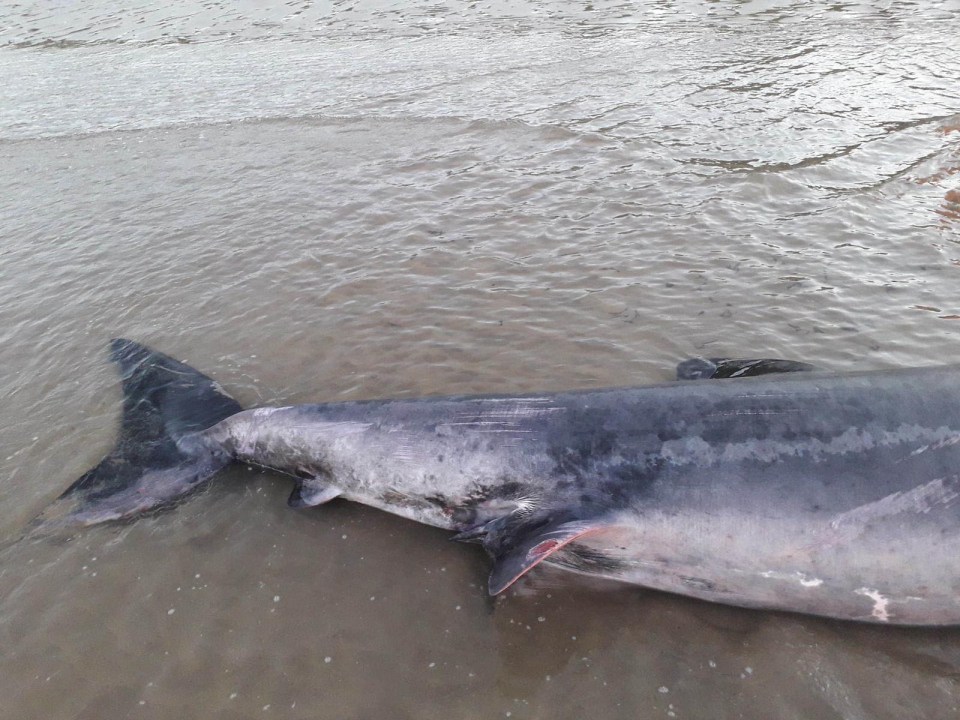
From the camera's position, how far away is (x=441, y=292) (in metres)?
7.00

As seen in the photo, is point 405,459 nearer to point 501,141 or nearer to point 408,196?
point 408,196

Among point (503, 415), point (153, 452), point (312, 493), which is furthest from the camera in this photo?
point (153, 452)

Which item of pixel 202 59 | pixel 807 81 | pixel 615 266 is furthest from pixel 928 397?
pixel 202 59

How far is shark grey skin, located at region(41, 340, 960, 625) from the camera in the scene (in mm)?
3436

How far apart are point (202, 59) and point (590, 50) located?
33.2 ft

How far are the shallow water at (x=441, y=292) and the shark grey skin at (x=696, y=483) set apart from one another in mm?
212

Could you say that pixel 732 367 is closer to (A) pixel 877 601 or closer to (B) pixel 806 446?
(B) pixel 806 446

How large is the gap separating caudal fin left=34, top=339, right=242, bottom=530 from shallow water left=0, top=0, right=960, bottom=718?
0.58ft

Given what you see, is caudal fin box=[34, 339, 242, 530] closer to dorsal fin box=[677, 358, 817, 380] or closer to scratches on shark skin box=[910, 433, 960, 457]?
dorsal fin box=[677, 358, 817, 380]

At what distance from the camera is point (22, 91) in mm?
15164

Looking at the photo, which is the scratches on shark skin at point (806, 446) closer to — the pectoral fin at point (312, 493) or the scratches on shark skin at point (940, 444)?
Answer: the scratches on shark skin at point (940, 444)

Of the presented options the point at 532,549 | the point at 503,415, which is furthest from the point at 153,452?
the point at 532,549

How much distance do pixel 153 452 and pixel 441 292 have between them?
327cm

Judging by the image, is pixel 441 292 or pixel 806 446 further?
pixel 441 292
